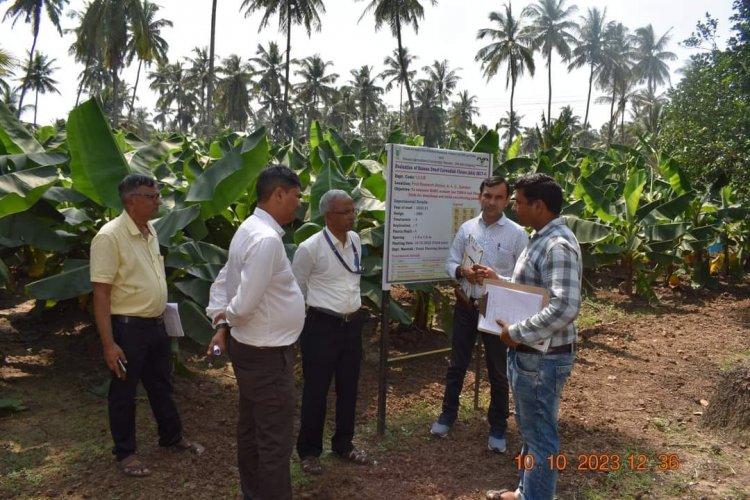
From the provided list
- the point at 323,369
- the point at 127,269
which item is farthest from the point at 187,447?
the point at 127,269

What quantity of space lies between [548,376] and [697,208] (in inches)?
372

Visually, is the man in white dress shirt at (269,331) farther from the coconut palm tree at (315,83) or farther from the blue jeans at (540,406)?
the coconut palm tree at (315,83)

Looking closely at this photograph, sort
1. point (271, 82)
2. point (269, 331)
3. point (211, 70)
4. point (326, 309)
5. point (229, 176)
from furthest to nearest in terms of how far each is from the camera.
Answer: point (271, 82)
point (211, 70)
point (229, 176)
point (326, 309)
point (269, 331)

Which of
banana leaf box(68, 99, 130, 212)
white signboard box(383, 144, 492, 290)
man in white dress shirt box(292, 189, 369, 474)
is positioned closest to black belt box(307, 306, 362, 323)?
man in white dress shirt box(292, 189, 369, 474)

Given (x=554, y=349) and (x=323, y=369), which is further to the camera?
(x=323, y=369)

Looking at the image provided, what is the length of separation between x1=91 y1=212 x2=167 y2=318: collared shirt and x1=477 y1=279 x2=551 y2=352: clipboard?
81.8 inches

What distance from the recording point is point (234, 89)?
61.7m

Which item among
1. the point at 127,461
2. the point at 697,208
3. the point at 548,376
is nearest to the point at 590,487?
the point at 548,376

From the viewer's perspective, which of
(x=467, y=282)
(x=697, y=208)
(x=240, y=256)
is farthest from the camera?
(x=697, y=208)

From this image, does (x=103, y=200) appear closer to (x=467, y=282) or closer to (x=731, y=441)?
(x=467, y=282)

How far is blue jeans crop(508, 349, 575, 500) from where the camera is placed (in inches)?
115

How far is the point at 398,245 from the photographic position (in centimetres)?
437

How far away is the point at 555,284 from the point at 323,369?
1698 millimetres

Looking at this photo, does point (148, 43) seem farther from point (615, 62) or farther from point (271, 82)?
point (615, 62)
